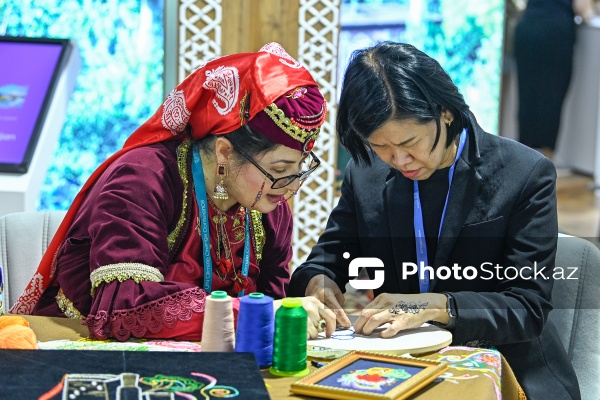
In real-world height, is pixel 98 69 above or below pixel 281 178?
above

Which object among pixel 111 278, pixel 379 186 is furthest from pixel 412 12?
pixel 111 278

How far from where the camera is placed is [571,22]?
7988mm

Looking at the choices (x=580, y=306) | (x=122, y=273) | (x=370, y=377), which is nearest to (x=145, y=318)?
(x=122, y=273)

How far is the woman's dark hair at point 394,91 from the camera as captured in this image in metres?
2.48

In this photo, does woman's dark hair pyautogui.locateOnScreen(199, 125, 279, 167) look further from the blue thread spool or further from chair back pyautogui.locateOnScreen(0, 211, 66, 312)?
chair back pyautogui.locateOnScreen(0, 211, 66, 312)

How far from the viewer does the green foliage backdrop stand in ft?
16.0

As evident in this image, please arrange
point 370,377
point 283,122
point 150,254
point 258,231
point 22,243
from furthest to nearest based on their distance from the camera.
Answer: point 22,243 → point 258,231 → point 283,122 → point 150,254 → point 370,377

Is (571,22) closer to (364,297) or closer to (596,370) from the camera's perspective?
(364,297)

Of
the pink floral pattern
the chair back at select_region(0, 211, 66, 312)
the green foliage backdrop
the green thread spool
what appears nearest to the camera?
the green thread spool

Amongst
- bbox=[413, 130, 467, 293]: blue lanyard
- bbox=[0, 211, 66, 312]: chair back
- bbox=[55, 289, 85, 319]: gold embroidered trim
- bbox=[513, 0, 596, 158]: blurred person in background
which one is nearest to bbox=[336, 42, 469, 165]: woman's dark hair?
bbox=[413, 130, 467, 293]: blue lanyard

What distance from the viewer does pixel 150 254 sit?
228cm

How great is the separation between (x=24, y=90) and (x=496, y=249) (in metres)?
2.35

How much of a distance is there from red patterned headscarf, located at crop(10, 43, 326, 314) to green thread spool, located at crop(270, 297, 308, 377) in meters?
0.59

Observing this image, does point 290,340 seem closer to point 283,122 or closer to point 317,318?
point 317,318
